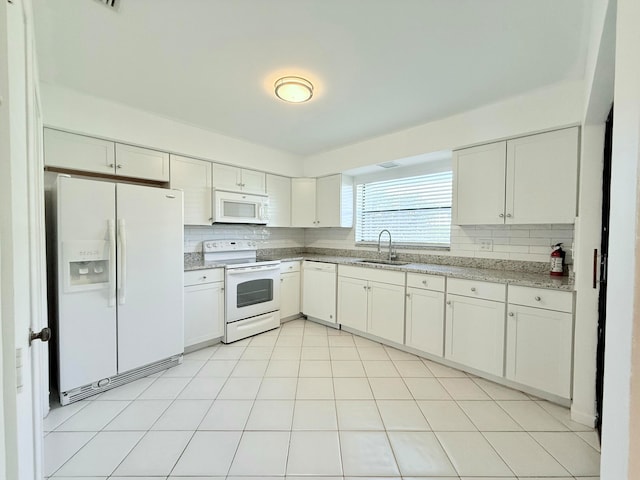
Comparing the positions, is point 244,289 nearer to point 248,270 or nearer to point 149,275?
point 248,270

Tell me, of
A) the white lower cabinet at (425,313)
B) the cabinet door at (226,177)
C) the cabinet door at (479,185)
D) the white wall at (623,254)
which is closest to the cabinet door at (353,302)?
the white lower cabinet at (425,313)

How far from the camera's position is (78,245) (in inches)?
77.2

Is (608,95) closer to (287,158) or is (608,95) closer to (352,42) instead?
(352,42)

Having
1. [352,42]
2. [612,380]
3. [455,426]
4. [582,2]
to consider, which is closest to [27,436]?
[612,380]

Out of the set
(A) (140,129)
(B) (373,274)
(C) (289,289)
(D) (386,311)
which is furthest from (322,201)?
(A) (140,129)

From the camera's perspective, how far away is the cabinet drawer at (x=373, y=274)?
9.52ft

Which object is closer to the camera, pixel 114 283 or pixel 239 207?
pixel 114 283

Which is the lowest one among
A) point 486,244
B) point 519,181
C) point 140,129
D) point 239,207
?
point 486,244

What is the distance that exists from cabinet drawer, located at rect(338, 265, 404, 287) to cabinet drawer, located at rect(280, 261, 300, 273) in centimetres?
72

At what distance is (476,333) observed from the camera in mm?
2352

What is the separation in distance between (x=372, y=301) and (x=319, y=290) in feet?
2.76

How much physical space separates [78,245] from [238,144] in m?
2.07

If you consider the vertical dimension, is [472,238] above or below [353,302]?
above

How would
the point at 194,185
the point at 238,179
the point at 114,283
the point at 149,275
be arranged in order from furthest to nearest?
the point at 238,179
the point at 194,185
the point at 149,275
the point at 114,283
